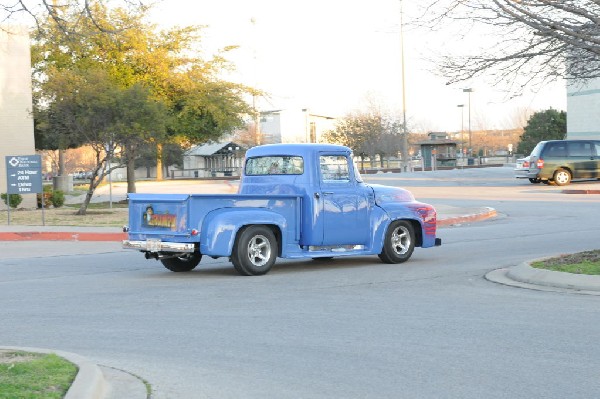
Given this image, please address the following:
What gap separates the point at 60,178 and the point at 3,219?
18.1m

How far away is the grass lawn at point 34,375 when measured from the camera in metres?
6.51

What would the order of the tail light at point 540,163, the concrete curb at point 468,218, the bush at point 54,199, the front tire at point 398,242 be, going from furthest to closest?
the tail light at point 540,163, the bush at point 54,199, the concrete curb at point 468,218, the front tire at point 398,242

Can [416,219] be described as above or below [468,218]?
above

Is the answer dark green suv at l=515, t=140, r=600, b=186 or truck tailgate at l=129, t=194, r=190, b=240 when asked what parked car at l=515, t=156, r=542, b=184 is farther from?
truck tailgate at l=129, t=194, r=190, b=240

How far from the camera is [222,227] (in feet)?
45.2

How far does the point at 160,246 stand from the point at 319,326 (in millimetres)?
4905

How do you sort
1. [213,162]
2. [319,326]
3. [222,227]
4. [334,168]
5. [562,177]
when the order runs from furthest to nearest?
[213,162]
[562,177]
[334,168]
[222,227]
[319,326]

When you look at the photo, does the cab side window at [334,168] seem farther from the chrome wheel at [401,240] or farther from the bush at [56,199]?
the bush at [56,199]

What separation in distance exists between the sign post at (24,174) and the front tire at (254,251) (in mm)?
14190

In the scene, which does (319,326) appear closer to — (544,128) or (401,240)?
(401,240)

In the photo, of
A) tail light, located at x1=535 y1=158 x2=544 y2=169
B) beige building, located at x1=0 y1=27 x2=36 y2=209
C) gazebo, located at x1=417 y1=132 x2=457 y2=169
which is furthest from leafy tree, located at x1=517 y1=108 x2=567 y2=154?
beige building, located at x1=0 y1=27 x2=36 y2=209

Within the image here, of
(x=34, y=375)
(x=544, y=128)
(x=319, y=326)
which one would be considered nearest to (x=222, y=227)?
(x=319, y=326)

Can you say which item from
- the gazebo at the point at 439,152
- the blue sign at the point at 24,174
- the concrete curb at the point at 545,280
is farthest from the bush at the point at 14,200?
the gazebo at the point at 439,152

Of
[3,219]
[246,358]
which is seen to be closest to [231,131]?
[3,219]
